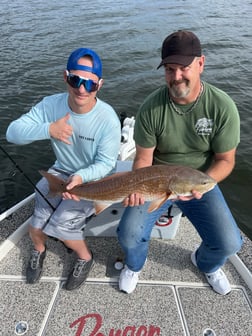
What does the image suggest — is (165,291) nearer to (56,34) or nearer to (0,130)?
(0,130)

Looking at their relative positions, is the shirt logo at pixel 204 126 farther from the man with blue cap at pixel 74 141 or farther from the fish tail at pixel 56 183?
the fish tail at pixel 56 183

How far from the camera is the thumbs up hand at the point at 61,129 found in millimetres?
2895

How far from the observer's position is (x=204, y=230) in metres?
2.95

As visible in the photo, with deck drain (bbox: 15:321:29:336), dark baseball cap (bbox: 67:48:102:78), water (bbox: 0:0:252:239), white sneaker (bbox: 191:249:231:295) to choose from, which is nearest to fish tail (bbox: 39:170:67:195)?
dark baseball cap (bbox: 67:48:102:78)

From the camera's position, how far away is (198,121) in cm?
294

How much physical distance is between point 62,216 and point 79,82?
1226 mm

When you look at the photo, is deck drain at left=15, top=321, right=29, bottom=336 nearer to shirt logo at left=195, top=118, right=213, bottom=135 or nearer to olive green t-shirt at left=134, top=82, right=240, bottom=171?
olive green t-shirt at left=134, top=82, right=240, bottom=171

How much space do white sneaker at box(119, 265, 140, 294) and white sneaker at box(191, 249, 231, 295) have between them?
728 millimetres

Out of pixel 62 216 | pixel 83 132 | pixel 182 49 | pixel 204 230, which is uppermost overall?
pixel 182 49

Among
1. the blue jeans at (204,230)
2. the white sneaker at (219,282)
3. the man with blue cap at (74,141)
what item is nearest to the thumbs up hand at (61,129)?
the man with blue cap at (74,141)

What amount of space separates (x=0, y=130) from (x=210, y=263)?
5.91 meters

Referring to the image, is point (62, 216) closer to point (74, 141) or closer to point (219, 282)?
point (74, 141)

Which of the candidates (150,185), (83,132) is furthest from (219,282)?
(83,132)

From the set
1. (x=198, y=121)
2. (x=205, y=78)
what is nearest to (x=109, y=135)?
(x=198, y=121)
